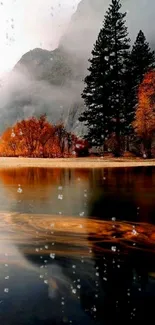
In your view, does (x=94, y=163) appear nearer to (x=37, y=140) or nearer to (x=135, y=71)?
(x=37, y=140)

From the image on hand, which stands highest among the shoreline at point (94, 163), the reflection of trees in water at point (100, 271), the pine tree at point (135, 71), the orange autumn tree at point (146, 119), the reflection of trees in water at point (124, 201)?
the pine tree at point (135, 71)

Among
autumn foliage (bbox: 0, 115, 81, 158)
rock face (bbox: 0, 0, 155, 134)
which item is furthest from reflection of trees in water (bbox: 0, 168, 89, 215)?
rock face (bbox: 0, 0, 155, 134)

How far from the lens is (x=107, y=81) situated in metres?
21.5

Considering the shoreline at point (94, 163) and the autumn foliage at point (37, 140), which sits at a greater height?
the autumn foliage at point (37, 140)

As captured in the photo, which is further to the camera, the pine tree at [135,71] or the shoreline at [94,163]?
the pine tree at [135,71]

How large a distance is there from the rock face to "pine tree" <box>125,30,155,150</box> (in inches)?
56.8

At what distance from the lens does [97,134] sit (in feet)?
66.2

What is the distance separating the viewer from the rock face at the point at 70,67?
75.5 ft

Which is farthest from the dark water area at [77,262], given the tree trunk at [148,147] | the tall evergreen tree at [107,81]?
the tall evergreen tree at [107,81]

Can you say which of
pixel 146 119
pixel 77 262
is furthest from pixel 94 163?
pixel 77 262

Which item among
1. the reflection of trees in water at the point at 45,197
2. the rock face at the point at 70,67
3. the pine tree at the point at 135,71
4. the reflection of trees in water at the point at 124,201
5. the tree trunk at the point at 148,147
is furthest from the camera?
the rock face at the point at 70,67

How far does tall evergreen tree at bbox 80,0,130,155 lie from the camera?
20311 millimetres

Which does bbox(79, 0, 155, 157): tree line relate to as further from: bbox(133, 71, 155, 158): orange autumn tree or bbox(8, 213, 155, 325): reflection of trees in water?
Answer: bbox(8, 213, 155, 325): reflection of trees in water

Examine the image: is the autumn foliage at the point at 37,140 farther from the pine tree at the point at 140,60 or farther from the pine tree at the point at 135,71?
the pine tree at the point at 140,60
